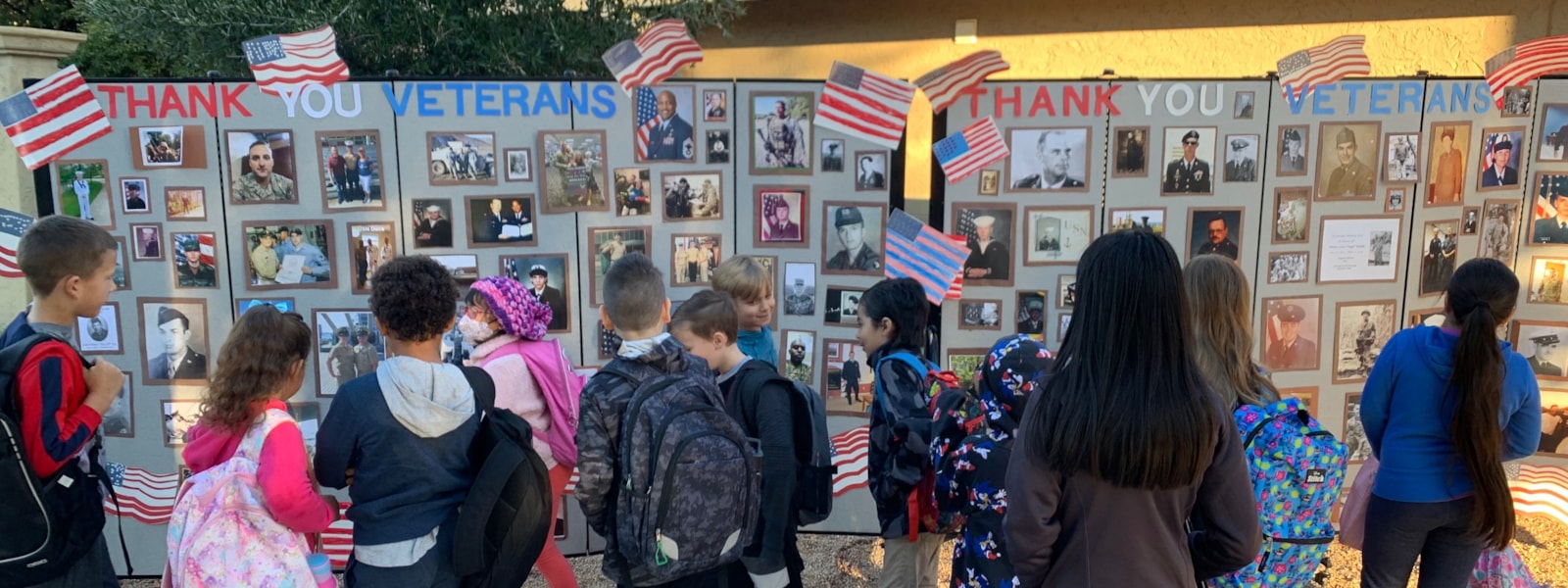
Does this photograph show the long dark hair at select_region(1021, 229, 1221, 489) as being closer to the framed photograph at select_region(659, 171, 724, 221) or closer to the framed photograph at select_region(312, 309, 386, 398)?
the framed photograph at select_region(659, 171, 724, 221)

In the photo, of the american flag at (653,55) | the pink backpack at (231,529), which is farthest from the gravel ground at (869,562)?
the american flag at (653,55)

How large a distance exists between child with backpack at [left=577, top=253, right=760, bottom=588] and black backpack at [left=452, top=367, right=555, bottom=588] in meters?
0.16

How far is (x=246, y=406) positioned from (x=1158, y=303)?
2.37 meters

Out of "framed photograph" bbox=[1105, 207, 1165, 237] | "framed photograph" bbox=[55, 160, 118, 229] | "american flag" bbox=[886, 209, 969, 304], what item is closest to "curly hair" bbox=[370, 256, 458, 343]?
"american flag" bbox=[886, 209, 969, 304]

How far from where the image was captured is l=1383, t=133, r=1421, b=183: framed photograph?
458 cm

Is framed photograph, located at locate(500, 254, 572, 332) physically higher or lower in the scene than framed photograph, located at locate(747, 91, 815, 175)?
lower

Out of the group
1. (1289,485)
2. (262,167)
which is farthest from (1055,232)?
(262,167)

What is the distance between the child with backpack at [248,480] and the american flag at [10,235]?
87.4 inches

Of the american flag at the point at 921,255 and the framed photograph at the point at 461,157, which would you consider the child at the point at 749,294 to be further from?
the framed photograph at the point at 461,157

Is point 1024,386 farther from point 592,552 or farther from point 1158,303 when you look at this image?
point 592,552

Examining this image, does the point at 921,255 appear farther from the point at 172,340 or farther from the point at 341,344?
the point at 172,340

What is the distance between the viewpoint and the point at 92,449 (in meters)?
2.88

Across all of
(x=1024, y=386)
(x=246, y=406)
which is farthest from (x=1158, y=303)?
(x=246, y=406)

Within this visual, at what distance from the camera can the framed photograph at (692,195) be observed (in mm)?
4434
